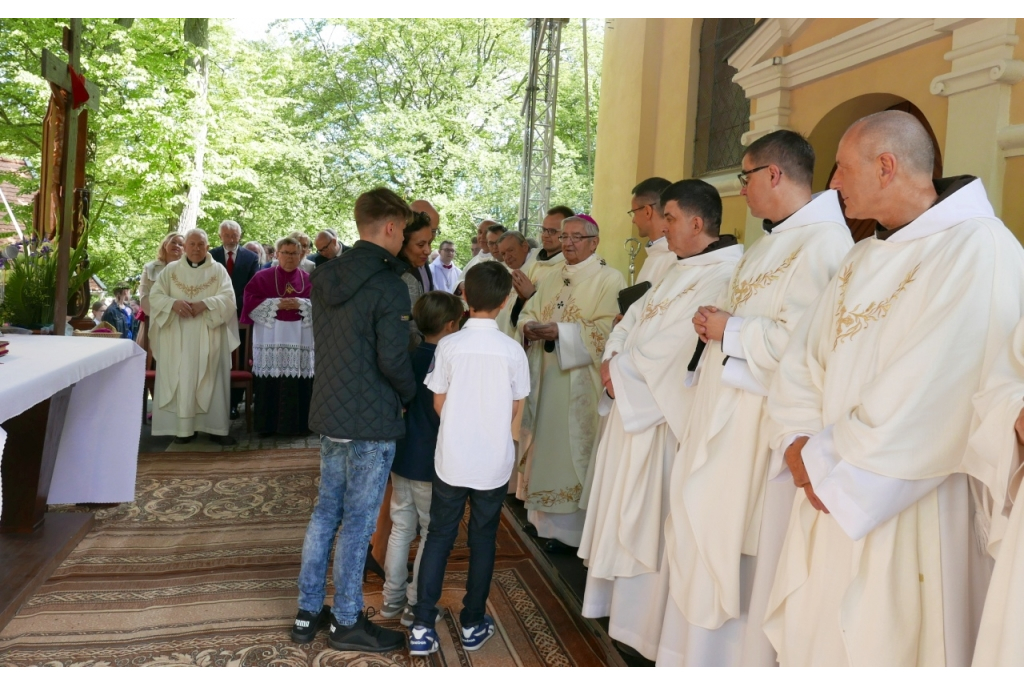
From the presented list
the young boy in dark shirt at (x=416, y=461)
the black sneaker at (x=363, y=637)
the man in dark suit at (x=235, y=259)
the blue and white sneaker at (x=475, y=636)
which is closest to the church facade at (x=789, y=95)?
the young boy in dark shirt at (x=416, y=461)

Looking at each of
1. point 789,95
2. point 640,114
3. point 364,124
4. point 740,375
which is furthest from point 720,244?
point 364,124

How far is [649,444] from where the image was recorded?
348 centimetres

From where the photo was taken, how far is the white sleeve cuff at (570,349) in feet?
15.5

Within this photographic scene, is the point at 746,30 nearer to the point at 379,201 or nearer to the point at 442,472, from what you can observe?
the point at 379,201

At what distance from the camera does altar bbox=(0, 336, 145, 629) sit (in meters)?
3.66

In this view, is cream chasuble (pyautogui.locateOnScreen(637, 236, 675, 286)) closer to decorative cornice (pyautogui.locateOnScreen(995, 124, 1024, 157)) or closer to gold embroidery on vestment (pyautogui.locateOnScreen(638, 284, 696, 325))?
A: gold embroidery on vestment (pyautogui.locateOnScreen(638, 284, 696, 325))

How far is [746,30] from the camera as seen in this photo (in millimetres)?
7438

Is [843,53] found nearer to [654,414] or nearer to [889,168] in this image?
[654,414]

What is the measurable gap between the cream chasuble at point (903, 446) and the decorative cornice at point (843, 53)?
9.41 feet

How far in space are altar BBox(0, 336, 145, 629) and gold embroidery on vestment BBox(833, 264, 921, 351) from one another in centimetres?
261

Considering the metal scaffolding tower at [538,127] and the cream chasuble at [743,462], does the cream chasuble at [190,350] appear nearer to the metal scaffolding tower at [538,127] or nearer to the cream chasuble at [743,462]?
the metal scaffolding tower at [538,127]

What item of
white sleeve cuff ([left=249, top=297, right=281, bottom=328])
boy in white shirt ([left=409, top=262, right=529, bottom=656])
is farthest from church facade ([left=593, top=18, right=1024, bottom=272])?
white sleeve cuff ([left=249, top=297, right=281, bottom=328])

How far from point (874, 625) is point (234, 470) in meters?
5.08

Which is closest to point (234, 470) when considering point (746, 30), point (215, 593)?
point (215, 593)
